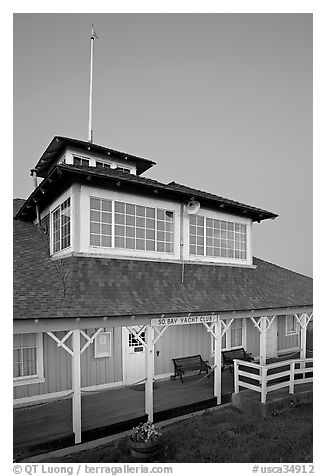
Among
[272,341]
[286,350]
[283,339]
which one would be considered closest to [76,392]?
[272,341]

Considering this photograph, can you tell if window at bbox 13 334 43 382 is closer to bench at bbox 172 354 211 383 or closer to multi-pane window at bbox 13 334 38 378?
multi-pane window at bbox 13 334 38 378

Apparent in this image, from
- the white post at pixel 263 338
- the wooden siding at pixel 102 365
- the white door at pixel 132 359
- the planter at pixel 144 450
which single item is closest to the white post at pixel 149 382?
the planter at pixel 144 450

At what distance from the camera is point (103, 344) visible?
9305 millimetres

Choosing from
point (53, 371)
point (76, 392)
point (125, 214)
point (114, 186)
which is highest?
point (114, 186)

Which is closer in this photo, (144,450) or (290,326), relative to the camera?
(144,450)

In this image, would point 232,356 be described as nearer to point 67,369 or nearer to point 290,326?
point 290,326

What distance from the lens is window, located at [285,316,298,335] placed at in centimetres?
1387

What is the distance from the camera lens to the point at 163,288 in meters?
8.63

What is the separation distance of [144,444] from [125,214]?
511cm

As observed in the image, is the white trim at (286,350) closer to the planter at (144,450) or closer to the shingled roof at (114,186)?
the shingled roof at (114,186)

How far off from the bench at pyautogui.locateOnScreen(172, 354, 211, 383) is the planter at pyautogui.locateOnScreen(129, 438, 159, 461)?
4.05 meters

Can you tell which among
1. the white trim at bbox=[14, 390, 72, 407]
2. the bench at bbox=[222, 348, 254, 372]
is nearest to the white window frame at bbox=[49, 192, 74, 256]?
the white trim at bbox=[14, 390, 72, 407]
